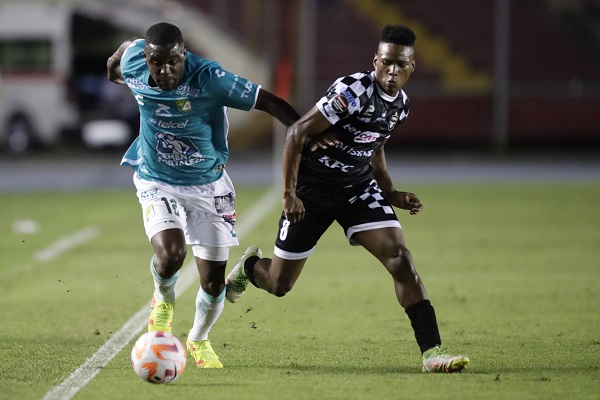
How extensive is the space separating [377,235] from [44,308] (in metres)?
4.03

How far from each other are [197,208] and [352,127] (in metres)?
1.23

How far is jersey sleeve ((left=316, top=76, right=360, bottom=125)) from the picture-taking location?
24.4ft

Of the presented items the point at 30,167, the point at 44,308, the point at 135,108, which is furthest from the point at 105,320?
the point at 135,108

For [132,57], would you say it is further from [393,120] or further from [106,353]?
[106,353]

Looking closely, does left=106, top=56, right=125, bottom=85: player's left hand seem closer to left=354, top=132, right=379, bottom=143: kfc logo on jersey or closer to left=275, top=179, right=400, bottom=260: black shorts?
left=275, top=179, right=400, bottom=260: black shorts

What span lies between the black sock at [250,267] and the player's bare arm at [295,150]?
3.86ft

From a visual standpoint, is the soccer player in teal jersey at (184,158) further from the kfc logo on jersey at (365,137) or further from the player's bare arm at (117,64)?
the kfc logo on jersey at (365,137)

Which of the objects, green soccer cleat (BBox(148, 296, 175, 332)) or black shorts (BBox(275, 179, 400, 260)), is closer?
green soccer cleat (BBox(148, 296, 175, 332))

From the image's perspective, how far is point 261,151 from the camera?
3178 centimetres

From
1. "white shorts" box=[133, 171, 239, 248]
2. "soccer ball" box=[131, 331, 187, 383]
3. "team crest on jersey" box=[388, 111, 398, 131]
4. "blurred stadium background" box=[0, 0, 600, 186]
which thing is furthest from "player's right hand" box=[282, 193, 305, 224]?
"blurred stadium background" box=[0, 0, 600, 186]

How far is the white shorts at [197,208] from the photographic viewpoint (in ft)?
25.6

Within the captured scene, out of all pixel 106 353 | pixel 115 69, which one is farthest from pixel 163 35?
pixel 106 353

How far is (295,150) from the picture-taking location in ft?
24.3

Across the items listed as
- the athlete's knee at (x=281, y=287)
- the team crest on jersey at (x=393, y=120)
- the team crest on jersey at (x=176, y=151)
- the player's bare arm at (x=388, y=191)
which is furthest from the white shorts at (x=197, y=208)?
the team crest on jersey at (x=393, y=120)
